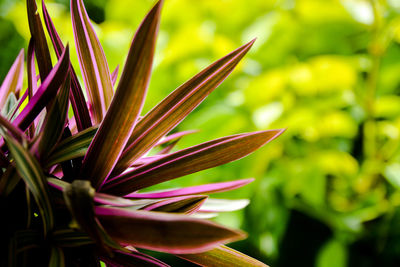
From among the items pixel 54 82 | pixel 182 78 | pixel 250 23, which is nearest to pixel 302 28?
pixel 250 23

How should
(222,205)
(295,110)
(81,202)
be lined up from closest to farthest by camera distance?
(81,202) → (222,205) → (295,110)

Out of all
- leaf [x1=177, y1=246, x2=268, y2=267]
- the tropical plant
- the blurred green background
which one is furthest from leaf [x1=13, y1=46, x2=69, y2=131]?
the blurred green background

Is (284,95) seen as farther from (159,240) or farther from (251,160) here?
(159,240)

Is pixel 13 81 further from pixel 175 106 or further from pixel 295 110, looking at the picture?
pixel 295 110

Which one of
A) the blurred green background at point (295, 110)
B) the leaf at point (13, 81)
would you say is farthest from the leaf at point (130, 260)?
the blurred green background at point (295, 110)

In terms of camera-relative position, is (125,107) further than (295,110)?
No

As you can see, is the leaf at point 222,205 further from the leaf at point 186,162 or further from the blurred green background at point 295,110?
the blurred green background at point 295,110

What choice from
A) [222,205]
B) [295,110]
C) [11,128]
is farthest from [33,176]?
[295,110]
